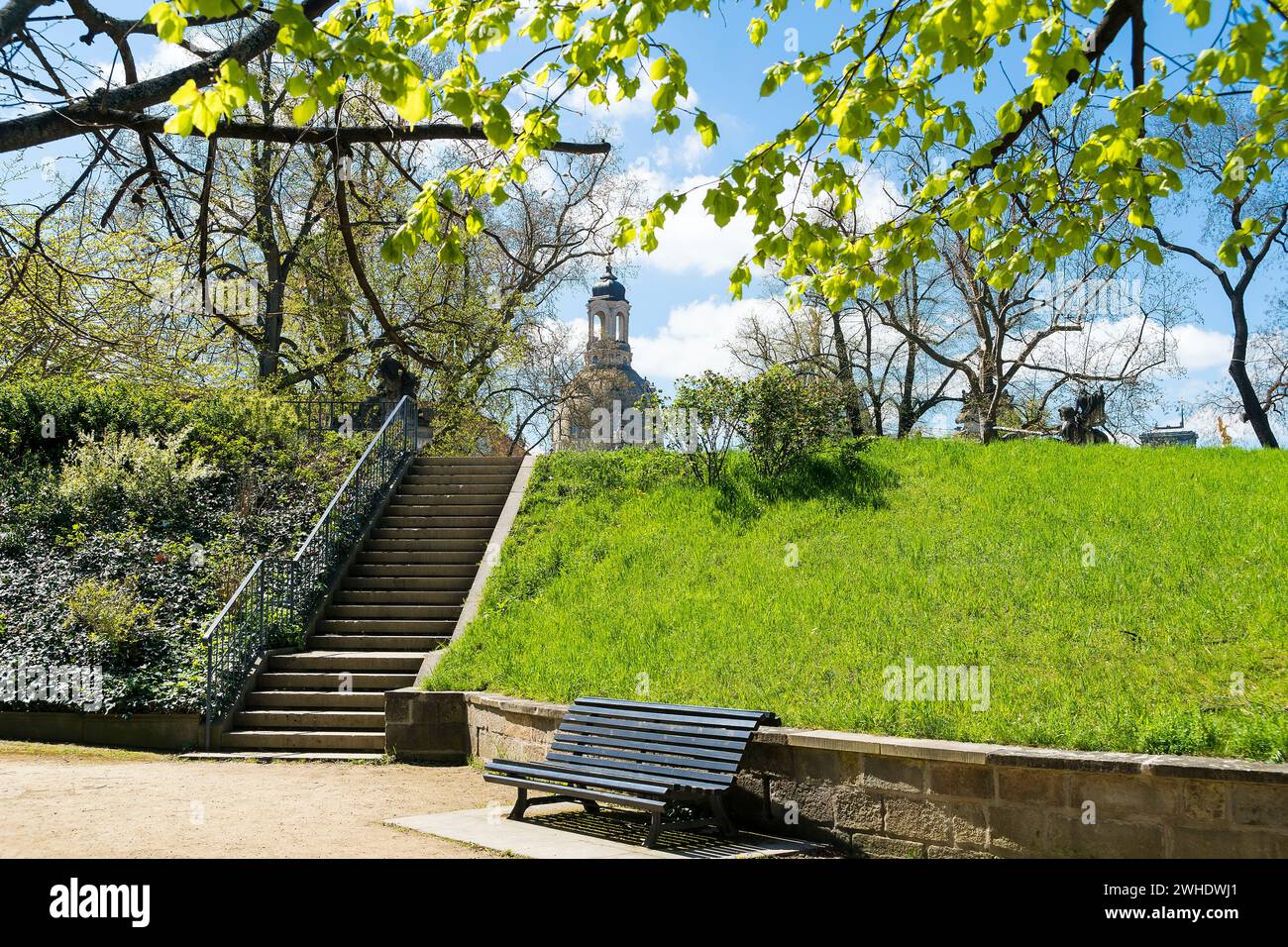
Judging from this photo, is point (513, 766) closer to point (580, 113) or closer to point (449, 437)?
point (580, 113)

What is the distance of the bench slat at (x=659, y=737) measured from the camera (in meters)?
7.19

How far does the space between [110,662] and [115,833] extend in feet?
19.9

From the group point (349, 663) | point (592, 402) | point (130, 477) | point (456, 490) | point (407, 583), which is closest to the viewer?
point (349, 663)

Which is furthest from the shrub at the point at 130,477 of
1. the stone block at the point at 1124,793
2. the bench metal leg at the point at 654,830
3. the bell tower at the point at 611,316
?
the bell tower at the point at 611,316

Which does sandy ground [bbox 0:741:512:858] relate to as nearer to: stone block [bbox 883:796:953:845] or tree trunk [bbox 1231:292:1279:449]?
stone block [bbox 883:796:953:845]

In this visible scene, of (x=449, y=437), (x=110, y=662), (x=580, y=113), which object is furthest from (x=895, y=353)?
(x=580, y=113)

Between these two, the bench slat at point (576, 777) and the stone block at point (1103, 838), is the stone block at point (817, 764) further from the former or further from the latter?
the stone block at point (1103, 838)

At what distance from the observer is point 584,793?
24.9 ft

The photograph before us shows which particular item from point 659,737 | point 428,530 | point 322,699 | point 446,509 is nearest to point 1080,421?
point 446,509

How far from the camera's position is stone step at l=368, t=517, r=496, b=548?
1655cm

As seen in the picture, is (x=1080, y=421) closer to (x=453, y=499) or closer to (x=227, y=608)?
(x=453, y=499)

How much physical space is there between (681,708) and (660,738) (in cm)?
27

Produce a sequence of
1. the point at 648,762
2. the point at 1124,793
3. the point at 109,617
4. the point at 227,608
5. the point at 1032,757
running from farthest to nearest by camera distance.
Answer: the point at 109,617 → the point at 227,608 → the point at 648,762 → the point at 1032,757 → the point at 1124,793

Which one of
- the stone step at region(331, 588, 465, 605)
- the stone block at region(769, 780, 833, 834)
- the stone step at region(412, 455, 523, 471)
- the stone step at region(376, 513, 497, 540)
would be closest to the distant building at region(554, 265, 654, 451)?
the stone step at region(412, 455, 523, 471)
